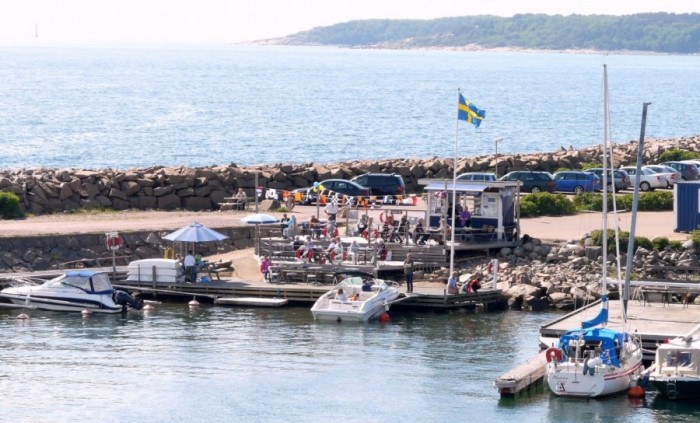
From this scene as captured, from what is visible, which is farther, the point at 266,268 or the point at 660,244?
the point at 660,244

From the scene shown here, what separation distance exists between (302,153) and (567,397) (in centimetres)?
8494

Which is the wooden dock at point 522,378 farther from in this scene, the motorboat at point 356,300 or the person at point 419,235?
the person at point 419,235

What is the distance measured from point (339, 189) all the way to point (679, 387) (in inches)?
1195

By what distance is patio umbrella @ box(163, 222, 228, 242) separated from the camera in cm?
5125

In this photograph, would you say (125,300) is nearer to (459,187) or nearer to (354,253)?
(354,253)

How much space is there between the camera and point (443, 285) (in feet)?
168

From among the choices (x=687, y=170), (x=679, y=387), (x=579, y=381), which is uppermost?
(x=687, y=170)

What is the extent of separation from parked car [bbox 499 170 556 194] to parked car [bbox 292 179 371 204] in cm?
745

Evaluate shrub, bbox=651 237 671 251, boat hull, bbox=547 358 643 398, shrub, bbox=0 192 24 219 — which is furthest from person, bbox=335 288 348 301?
shrub, bbox=0 192 24 219

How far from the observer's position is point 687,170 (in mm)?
73500

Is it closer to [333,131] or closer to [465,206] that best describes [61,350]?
[465,206]

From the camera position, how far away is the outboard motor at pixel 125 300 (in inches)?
1937

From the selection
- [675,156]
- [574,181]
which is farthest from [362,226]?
[675,156]

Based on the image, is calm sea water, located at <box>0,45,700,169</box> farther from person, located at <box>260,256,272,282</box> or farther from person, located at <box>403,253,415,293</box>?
person, located at <box>403,253,415,293</box>
